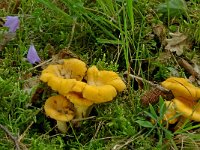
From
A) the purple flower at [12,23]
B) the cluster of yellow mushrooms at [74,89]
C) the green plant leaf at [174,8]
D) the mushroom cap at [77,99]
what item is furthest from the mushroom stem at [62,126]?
the green plant leaf at [174,8]

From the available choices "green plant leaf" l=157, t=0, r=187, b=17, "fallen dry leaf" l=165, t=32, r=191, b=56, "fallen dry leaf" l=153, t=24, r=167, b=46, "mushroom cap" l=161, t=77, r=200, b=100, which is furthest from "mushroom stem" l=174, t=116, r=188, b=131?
"green plant leaf" l=157, t=0, r=187, b=17

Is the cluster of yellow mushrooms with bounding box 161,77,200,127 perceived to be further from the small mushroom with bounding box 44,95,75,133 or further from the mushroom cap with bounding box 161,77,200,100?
the small mushroom with bounding box 44,95,75,133

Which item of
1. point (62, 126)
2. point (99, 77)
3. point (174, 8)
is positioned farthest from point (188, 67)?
point (62, 126)

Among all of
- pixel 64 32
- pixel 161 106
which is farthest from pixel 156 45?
pixel 161 106

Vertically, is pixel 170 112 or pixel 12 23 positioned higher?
pixel 12 23

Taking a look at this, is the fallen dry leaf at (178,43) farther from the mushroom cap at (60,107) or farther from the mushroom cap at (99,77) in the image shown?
the mushroom cap at (60,107)

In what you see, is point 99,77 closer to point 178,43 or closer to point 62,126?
point 62,126

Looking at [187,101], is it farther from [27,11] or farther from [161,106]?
[27,11]

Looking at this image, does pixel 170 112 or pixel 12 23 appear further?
pixel 12 23
